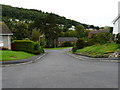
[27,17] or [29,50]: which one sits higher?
[27,17]

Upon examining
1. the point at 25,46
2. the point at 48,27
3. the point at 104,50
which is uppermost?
the point at 48,27

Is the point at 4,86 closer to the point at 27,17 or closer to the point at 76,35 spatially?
the point at 76,35

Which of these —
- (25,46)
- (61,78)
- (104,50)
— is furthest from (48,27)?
(61,78)

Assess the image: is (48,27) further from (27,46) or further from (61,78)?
(61,78)

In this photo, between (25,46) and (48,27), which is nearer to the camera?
(25,46)

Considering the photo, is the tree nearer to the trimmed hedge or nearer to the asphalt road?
the trimmed hedge

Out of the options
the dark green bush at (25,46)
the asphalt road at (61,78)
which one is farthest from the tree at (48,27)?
the asphalt road at (61,78)

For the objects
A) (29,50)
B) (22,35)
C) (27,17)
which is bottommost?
(29,50)

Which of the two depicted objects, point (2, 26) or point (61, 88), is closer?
point (61, 88)

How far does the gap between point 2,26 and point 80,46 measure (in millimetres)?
24325

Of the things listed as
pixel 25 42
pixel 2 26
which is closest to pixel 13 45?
pixel 25 42

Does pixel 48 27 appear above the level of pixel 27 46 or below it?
above

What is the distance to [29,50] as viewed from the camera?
3300 centimetres

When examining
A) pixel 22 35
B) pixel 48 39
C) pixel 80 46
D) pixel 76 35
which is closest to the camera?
pixel 80 46
